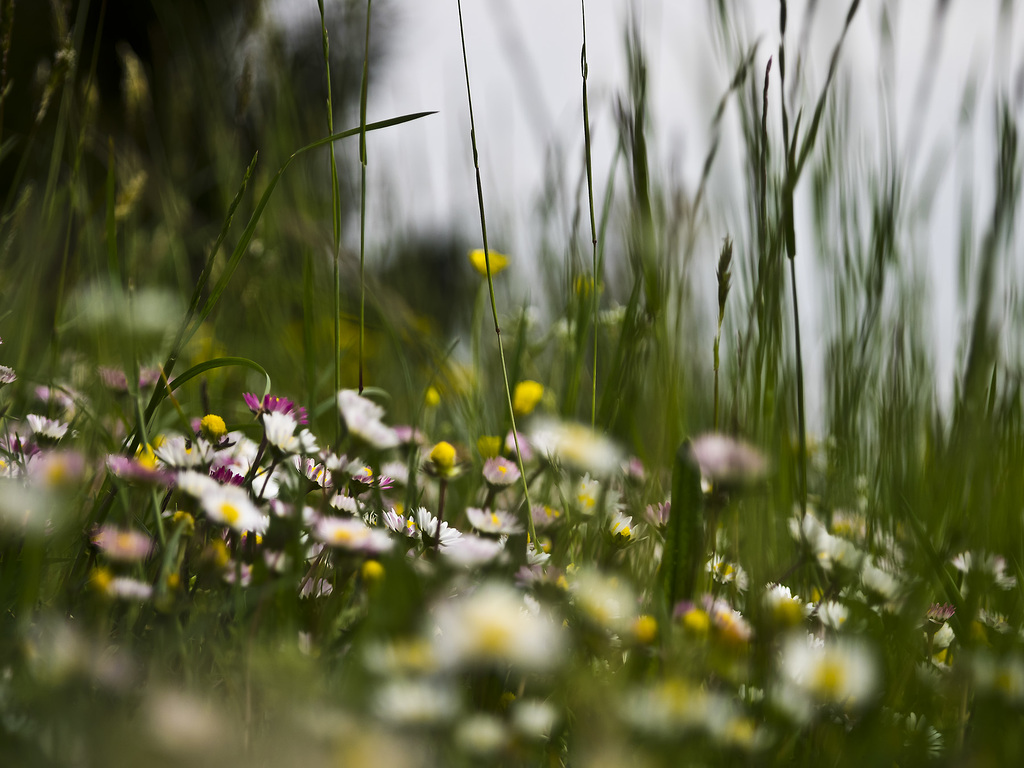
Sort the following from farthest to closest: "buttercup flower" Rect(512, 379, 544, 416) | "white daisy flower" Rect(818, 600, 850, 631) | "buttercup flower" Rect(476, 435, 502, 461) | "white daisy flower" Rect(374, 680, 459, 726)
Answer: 1. "buttercup flower" Rect(512, 379, 544, 416)
2. "buttercup flower" Rect(476, 435, 502, 461)
3. "white daisy flower" Rect(818, 600, 850, 631)
4. "white daisy flower" Rect(374, 680, 459, 726)

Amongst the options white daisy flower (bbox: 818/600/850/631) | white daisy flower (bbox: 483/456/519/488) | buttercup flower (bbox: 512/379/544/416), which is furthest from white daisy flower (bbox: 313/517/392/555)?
buttercup flower (bbox: 512/379/544/416)

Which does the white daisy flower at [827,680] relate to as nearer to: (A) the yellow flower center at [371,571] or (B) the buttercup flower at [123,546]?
(A) the yellow flower center at [371,571]

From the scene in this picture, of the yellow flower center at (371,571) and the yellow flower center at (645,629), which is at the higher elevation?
the yellow flower center at (371,571)

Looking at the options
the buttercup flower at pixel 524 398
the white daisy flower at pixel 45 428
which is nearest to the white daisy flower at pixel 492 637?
the white daisy flower at pixel 45 428

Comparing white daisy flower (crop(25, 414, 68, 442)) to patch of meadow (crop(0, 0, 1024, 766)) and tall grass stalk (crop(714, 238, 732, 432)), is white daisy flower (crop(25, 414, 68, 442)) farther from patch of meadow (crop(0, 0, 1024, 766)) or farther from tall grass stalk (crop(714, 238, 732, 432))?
tall grass stalk (crop(714, 238, 732, 432))

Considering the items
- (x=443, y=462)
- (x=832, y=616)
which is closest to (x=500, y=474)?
(x=443, y=462)

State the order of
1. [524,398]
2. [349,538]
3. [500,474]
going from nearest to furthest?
[349,538] < [500,474] < [524,398]

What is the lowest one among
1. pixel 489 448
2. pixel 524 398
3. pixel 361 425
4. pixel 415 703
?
pixel 415 703

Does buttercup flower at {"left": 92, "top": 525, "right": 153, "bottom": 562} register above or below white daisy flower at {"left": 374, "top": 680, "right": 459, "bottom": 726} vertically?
above

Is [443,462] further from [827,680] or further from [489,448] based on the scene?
[827,680]

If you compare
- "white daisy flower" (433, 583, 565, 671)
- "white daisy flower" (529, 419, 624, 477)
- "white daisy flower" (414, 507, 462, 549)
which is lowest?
"white daisy flower" (433, 583, 565, 671)

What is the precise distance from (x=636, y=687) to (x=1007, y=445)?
26.7 inches

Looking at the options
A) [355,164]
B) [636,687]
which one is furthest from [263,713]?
[355,164]

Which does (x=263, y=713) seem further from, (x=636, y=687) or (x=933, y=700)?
(x=933, y=700)
